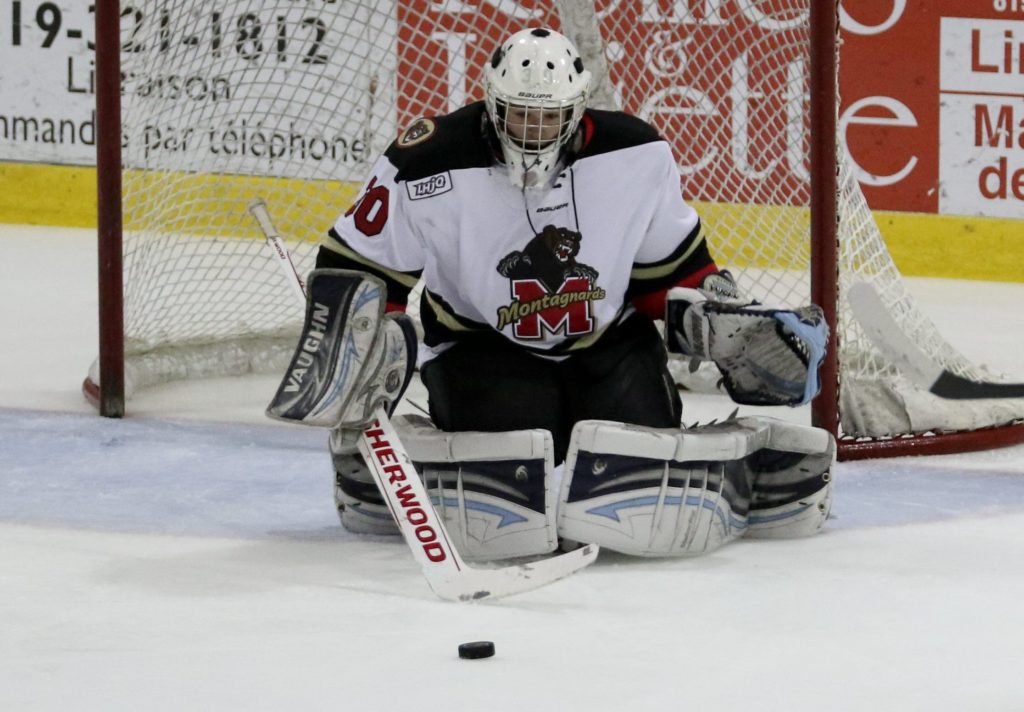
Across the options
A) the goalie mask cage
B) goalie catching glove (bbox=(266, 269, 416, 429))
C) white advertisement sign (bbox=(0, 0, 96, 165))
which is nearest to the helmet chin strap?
goalie catching glove (bbox=(266, 269, 416, 429))

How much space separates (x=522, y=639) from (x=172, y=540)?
784 millimetres

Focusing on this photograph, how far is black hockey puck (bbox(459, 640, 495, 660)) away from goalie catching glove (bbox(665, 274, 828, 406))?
2.37 feet

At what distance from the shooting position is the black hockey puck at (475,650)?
2.24m

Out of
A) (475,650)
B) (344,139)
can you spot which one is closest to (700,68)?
(344,139)

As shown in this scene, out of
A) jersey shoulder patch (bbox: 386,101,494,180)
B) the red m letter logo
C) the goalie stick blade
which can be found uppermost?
jersey shoulder patch (bbox: 386,101,494,180)

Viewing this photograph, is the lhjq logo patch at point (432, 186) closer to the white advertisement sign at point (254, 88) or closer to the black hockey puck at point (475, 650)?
the black hockey puck at point (475, 650)

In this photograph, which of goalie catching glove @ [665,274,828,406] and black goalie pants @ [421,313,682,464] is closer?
goalie catching glove @ [665,274,828,406]

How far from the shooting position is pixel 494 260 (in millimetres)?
2775

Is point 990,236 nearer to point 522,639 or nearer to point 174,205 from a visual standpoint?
point 174,205

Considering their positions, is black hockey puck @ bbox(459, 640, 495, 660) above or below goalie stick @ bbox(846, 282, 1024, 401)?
below

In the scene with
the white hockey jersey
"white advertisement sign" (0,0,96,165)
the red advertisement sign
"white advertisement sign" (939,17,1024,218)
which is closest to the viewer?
the white hockey jersey

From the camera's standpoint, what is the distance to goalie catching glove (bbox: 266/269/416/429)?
102 inches

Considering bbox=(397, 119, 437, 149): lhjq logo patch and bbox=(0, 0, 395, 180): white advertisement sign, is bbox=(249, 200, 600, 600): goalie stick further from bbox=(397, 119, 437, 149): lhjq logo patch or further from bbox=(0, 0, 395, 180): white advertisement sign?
bbox=(0, 0, 395, 180): white advertisement sign

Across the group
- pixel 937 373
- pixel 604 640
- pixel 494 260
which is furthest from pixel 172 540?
pixel 937 373
